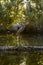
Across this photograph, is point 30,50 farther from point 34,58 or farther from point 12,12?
point 12,12

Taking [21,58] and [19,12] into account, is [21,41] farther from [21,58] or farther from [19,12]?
[19,12]

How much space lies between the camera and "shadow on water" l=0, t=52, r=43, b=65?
9.23 metres

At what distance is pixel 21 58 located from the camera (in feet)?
33.3

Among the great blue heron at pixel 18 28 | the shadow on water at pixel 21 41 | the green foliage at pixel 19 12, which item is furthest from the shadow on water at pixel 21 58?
the green foliage at pixel 19 12

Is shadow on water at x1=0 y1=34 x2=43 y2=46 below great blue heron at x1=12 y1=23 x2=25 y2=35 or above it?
above

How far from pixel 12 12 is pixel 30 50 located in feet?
47.8

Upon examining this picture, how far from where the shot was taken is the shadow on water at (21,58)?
30.3 ft

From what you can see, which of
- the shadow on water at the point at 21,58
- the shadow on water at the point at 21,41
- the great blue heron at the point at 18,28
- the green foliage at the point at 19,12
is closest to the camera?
the shadow on water at the point at 21,58

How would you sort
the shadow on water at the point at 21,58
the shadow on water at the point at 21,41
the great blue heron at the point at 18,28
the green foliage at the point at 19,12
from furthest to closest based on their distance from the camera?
the great blue heron at the point at 18,28, the green foliage at the point at 19,12, the shadow on water at the point at 21,41, the shadow on water at the point at 21,58

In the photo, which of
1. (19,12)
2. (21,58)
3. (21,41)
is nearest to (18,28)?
(19,12)

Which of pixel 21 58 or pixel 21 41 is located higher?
pixel 21 58

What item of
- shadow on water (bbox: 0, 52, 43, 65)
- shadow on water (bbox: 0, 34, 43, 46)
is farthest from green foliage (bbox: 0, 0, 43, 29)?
shadow on water (bbox: 0, 52, 43, 65)

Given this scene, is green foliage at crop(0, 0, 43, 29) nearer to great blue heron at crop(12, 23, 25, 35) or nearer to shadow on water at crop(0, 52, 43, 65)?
great blue heron at crop(12, 23, 25, 35)

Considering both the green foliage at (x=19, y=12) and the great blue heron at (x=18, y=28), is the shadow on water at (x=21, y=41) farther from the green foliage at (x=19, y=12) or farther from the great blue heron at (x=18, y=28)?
the green foliage at (x=19, y=12)
